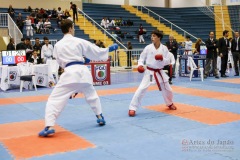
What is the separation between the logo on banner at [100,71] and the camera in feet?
35.4

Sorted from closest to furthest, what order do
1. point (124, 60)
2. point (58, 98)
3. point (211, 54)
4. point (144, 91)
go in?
1. point (58, 98)
2. point (144, 91)
3. point (211, 54)
4. point (124, 60)

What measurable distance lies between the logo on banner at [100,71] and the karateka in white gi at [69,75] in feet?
18.7

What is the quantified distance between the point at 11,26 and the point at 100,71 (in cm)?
762

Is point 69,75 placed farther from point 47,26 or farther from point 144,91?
point 47,26

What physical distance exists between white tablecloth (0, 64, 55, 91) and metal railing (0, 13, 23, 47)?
5.86 meters

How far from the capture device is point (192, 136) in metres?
4.61

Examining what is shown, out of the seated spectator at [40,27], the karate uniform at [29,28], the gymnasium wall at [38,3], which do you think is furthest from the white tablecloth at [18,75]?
the gymnasium wall at [38,3]

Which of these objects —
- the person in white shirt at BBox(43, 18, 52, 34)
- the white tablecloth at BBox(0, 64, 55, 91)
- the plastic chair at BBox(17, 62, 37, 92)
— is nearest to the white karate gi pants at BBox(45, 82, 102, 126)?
the plastic chair at BBox(17, 62, 37, 92)

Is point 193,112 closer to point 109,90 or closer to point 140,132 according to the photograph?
point 140,132

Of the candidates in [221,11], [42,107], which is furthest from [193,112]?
[221,11]

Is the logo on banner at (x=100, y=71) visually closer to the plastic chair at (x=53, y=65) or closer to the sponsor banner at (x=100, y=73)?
the sponsor banner at (x=100, y=73)

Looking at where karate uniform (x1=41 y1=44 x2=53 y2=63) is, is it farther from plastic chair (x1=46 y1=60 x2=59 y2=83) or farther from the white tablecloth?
the white tablecloth

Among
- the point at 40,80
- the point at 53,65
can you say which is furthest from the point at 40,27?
the point at 40,80

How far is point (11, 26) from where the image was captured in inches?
640
